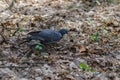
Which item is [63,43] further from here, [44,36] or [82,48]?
[44,36]

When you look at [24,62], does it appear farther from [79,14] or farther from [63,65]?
[79,14]

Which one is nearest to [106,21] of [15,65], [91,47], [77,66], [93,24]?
[93,24]

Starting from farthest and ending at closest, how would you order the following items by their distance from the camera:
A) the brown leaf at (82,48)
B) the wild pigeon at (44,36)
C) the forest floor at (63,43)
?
1. the brown leaf at (82,48)
2. the wild pigeon at (44,36)
3. the forest floor at (63,43)

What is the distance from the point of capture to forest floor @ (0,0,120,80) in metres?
6.24

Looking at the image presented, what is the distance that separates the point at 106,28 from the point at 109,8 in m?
1.87

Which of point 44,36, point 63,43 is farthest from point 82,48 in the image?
point 44,36

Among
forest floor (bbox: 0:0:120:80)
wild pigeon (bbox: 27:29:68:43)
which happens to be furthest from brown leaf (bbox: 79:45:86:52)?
wild pigeon (bbox: 27:29:68:43)

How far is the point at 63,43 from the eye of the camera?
7.45 meters

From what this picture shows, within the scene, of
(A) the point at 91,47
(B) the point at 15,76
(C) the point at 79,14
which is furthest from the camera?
(C) the point at 79,14

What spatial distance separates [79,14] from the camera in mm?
9648

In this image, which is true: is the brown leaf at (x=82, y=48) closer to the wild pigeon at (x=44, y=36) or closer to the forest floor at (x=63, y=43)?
the forest floor at (x=63, y=43)

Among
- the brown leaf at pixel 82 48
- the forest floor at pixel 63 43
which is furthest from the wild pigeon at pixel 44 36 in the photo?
the brown leaf at pixel 82 48

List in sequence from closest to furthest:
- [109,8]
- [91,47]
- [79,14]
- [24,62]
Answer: [24,62] → [91,47] → [79,14] → [109,8]

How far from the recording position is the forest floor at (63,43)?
6.24 m
